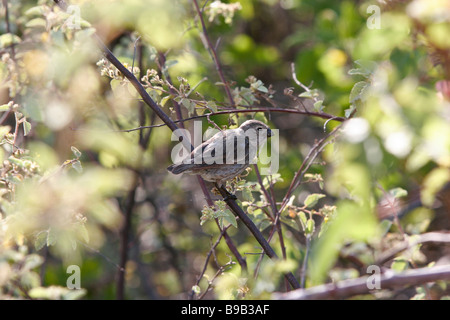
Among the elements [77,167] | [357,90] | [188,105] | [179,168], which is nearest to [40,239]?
[77,167]

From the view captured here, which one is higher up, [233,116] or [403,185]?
[233,116]

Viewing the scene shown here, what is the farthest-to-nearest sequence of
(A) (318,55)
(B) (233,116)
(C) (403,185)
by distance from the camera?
(A) (318,55) < (C) (403,185) < (B) (233,116)

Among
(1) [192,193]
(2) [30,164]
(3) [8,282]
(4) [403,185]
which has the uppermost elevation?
(1) [192,193]

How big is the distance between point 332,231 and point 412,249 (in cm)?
212

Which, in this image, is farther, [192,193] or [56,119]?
[192,193]

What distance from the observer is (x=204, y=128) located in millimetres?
4254

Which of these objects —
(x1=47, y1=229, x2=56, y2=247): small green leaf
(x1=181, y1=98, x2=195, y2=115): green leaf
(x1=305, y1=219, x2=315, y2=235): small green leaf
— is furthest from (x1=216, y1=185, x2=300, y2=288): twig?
(x1=47, y1=229, x2=56, y2=247): small green leaf

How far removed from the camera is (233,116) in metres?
3.51

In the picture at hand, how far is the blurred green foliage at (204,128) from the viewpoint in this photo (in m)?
1.50

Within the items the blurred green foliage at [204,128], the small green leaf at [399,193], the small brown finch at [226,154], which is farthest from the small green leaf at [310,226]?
the small brown finch at [226,154]

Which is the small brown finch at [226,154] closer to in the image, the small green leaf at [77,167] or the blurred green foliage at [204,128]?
the blurred green foliage at [204,128]

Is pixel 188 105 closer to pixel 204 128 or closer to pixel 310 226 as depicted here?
pixel 310 226

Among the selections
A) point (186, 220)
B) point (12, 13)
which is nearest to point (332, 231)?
point (12, 13)

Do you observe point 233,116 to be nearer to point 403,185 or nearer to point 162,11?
point 162,11
